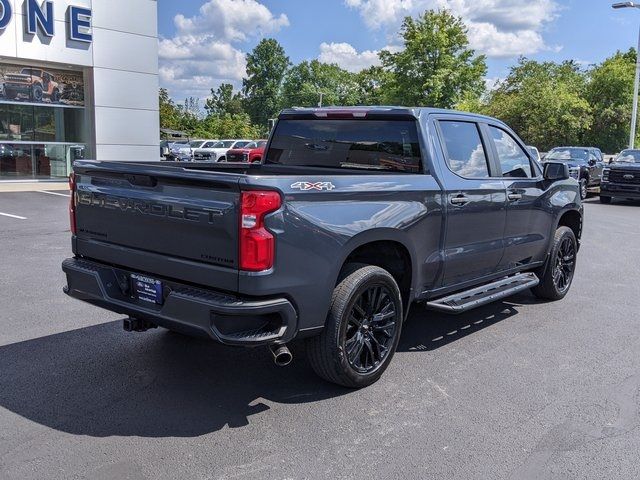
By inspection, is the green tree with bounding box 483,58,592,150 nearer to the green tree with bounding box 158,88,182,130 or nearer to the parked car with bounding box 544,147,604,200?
the parked car with bounding box 544,147,604,200

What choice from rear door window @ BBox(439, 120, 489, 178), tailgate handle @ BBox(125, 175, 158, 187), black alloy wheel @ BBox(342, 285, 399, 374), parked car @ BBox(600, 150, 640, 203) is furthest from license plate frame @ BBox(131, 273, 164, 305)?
parked car @ BBox(600, 150, 640, 203)

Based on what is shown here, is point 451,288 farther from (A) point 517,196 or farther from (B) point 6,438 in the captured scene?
(B) point 6,438

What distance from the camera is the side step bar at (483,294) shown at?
15.9 ft

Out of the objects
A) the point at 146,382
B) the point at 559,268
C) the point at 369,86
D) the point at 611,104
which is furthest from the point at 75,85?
the point at 369,86

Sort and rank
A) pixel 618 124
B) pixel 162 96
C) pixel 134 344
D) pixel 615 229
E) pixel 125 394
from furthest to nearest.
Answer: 1. pixel 162 96
2. pixel 618 124
3. pixel 615 229
4. pixel 134 344
5. pixel 125 394

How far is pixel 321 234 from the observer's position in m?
3.78

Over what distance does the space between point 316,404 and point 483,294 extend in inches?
79.9

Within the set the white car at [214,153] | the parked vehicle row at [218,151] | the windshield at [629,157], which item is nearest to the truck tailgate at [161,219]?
the windshield at [629,157]

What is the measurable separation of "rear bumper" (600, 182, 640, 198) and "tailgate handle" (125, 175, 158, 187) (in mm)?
18434

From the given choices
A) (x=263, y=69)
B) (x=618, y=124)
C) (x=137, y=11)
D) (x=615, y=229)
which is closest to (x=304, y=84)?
(x=263, y=69)

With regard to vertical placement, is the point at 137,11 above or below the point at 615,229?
above

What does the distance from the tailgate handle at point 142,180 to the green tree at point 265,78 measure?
107287 millimetres

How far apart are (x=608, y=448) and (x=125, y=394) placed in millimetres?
3027

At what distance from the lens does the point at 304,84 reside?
105125 mm
